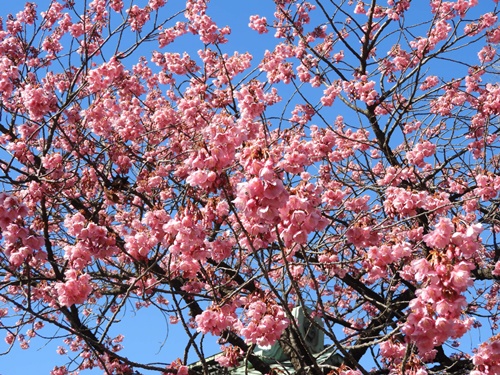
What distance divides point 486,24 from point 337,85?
2.29 metres

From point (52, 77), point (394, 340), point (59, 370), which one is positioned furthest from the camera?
point (52, 77)

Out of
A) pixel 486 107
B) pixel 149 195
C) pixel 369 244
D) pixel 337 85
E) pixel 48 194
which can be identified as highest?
pixel 337 85

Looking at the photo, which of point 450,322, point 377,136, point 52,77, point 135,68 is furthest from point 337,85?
point 450,322

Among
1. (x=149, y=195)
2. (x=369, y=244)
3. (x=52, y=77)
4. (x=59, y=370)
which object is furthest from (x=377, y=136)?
(x=59, y=370)

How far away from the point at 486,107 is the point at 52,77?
5818 millimetres

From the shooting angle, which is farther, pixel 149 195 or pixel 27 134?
pixel 149 195

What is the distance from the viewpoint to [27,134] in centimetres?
651

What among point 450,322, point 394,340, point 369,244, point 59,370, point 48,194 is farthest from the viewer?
point 59,370

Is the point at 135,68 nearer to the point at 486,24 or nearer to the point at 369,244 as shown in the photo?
the point at 486,24

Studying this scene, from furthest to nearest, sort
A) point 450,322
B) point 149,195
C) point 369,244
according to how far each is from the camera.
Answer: point 149,195
point 369,244
point 450,322

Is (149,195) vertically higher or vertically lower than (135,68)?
lower

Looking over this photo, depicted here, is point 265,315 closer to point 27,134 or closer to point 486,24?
point 27,134

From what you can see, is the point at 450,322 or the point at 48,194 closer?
the point at 450,322

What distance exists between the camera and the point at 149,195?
7.17 meters
